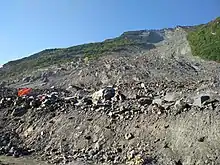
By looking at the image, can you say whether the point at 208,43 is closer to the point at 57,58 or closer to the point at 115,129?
the point at 57,58

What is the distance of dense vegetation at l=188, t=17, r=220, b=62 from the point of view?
165 ft

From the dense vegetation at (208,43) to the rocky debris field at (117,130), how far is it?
99.1ft

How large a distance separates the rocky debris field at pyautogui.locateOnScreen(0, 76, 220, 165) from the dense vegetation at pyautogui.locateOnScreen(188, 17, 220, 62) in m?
30.2

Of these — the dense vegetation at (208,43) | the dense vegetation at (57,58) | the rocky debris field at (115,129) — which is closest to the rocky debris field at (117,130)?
the rocky debris field at (115,129)

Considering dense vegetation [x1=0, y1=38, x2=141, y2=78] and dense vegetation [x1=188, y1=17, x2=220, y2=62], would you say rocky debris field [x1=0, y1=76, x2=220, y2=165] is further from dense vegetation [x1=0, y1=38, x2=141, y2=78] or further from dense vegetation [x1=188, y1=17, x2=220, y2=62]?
dense vegetation [x1=0, y1=38, x2=141, y2=78]

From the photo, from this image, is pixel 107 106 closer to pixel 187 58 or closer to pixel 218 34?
pixel 187 58

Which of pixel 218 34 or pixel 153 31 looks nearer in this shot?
pixel 218 34

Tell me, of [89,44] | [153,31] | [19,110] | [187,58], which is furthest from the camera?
[153,31]

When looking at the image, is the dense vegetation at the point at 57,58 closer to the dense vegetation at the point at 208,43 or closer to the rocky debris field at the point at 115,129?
the dense vegetation at the point at 208,43

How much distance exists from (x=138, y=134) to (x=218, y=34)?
4460 centimetres

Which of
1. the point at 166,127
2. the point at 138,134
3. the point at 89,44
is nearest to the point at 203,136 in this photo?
the point at 166,127

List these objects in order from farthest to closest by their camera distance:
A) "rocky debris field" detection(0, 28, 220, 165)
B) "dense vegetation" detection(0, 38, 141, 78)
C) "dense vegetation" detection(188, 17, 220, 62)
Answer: "dense vegetation" detection(0, 38, 141, 78)
"dense vegetation" detection(188, 17, 220, 62)
"rocky debris field" detection(0, 28, 220, 165)

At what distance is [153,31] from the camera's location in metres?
110

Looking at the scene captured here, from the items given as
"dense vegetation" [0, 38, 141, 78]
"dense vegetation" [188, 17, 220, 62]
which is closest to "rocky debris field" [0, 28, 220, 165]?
"dense vegetation" [188, 17, 220, 62]
